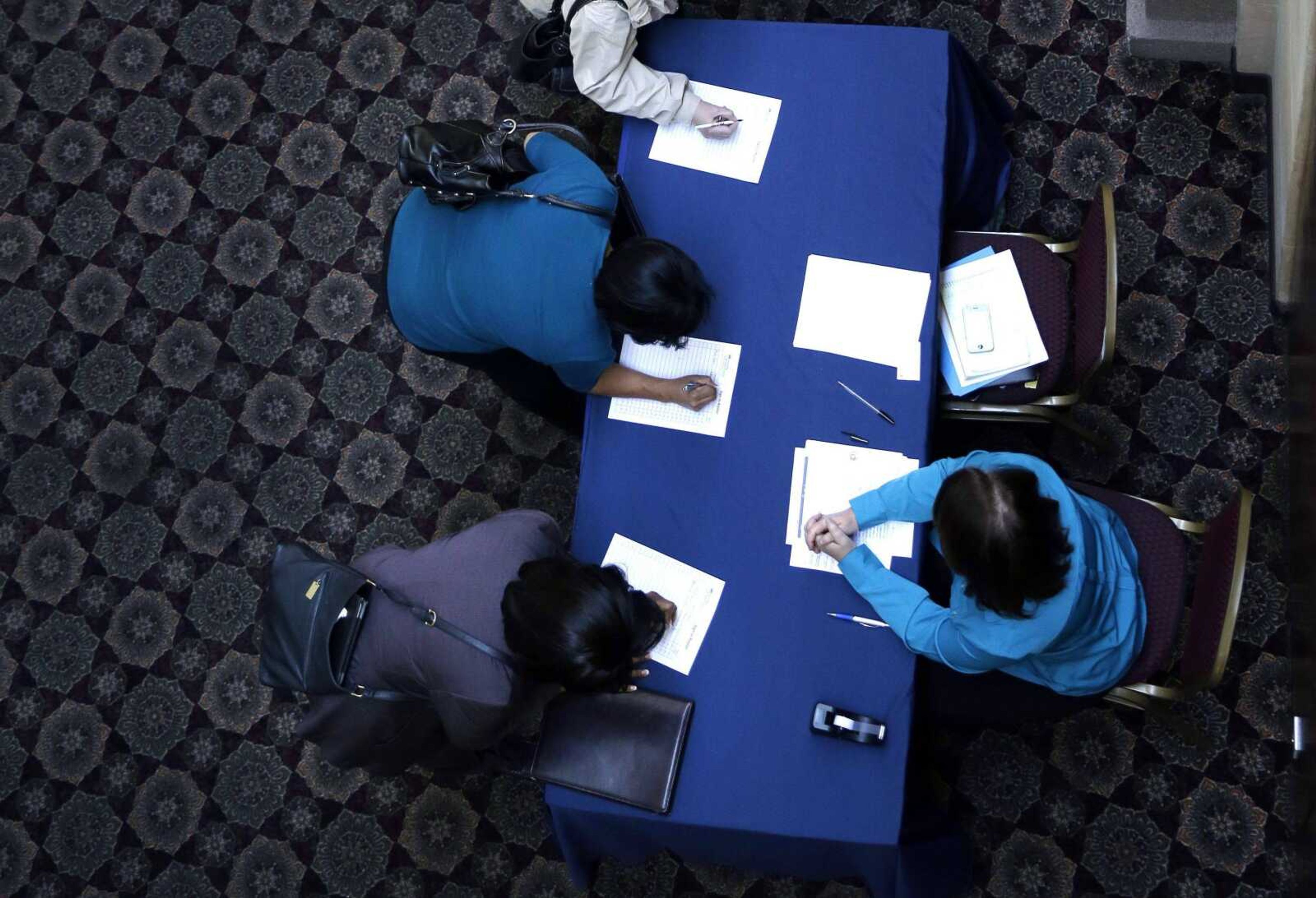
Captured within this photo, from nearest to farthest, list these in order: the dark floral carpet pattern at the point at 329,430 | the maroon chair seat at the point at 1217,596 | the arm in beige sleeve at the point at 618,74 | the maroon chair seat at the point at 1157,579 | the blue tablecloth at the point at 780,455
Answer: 1. the maroon chair seat at the point at 1217,596
2. the blue tablecloth at the point at 780,455
3. the maroon chair seat at the point at 1157,579
4. the arm in beige sleeve at the point at 618,74
5. the dark floral carpet pattern at the point at 329,430

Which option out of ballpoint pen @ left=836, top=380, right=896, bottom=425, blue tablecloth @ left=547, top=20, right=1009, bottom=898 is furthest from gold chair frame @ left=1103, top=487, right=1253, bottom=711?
ballpoint pen @ left=836, top=380, right=896, bottom=425

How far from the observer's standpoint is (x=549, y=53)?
2502mm

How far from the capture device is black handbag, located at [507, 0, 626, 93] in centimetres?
245

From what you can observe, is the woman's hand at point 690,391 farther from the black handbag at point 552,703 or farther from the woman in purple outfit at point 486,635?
the black handbag at point 552,703

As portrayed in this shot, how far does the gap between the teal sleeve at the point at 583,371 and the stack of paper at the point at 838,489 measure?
0.48 m

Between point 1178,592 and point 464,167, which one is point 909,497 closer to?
point 1178,592

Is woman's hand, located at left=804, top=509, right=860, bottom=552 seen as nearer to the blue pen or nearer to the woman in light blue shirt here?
the woman in light blue shirt

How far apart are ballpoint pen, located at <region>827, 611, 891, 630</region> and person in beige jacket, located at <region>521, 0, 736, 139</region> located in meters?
1.17

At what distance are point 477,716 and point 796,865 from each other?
79cm

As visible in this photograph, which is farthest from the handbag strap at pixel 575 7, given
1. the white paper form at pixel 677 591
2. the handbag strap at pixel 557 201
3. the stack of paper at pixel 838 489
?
the white paper form at pixel 677 591

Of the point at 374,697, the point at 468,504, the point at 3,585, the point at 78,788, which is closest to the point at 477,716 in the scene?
the point at 374,697

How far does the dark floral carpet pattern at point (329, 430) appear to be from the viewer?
272 centimetres

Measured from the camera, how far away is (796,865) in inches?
85.5

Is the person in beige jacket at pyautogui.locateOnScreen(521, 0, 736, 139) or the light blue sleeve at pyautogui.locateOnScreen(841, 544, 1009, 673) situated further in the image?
the person in beige jacket at pyautogui.locateOnScreen(521, 0, 736, 139)
